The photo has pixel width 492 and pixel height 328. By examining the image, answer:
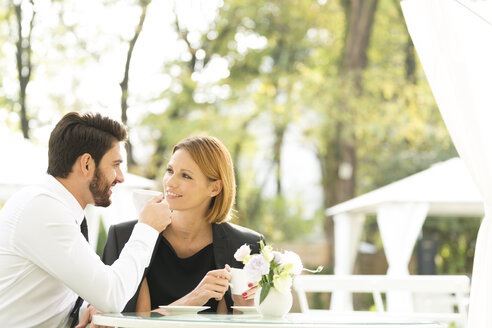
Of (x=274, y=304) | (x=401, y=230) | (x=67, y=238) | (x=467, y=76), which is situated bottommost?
(x=401, y=230)

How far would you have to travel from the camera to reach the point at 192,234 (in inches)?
142

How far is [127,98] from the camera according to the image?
59.6 feet

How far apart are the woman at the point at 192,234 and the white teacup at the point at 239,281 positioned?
1.04 ft

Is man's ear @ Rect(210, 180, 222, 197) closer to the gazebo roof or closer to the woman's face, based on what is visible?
the woman's face

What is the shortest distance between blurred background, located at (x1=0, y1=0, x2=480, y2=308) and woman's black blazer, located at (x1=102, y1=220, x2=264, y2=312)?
1249 cm

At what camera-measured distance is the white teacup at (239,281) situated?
2932 millimetres

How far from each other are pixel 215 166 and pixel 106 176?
66 cm

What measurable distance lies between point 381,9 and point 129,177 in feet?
41.3

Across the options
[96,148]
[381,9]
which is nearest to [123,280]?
[96,148]

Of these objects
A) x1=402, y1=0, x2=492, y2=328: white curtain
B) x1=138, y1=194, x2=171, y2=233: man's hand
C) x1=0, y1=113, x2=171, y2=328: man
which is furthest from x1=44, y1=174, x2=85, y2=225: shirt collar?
x1=402, y1=0, x2=492, y2=328: white curtain

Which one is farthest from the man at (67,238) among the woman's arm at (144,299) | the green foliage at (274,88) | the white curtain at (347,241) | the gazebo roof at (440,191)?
the green foliage at (274,88)

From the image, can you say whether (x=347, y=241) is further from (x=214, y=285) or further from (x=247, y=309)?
(x=214, y=285)

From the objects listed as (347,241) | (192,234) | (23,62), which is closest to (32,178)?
(192,234)

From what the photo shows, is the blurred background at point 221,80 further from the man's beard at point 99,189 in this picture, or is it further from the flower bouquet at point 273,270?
the flower bouquet at point 273,270
